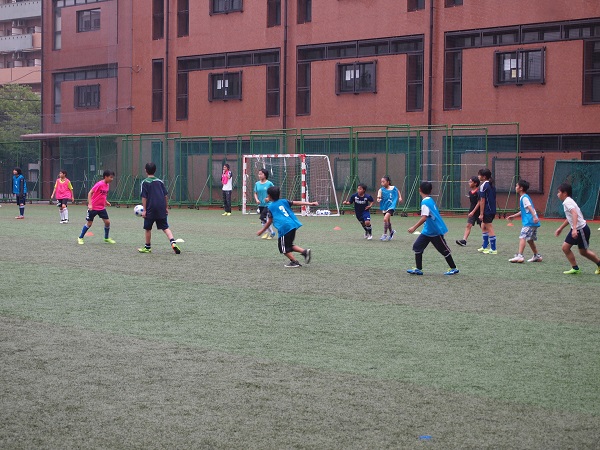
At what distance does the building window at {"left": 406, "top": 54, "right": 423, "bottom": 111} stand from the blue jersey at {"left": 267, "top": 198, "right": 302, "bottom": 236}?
909 inches

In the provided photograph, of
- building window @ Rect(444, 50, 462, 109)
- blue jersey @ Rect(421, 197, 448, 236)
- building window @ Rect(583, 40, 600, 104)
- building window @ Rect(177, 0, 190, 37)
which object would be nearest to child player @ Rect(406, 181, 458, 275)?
blue jersey @ Rect(421, 197, 448, 236)

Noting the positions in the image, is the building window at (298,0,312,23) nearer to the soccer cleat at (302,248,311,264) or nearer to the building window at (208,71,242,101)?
the building window at (208,71,242,101)

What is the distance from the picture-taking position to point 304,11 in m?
41.5

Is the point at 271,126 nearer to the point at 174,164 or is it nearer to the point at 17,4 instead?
the point at 174,164

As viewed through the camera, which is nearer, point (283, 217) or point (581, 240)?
point (581, 240)

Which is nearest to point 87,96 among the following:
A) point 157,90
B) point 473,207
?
point 157,90

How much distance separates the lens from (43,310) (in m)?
10.4

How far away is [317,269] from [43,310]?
5.70 m

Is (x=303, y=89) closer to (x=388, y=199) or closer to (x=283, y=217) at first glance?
(x=388, y=199)

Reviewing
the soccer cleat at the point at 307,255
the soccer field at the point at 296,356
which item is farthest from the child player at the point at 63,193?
the soccer cleat at the point at 307,255

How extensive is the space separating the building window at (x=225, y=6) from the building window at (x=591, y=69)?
16774 mm

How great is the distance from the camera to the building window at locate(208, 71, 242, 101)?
43219 millimetres

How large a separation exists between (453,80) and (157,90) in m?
16.4

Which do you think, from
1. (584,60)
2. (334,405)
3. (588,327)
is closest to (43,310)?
(334,405)
